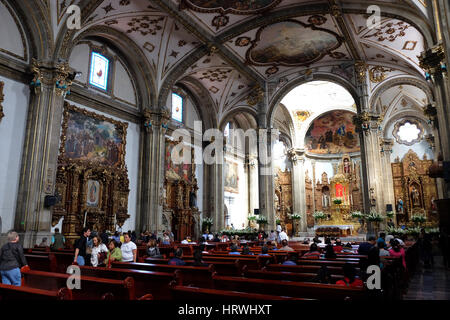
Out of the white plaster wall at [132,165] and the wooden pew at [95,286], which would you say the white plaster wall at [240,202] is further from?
the wooden pew at [95,286]

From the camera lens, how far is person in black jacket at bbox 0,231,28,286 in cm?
502

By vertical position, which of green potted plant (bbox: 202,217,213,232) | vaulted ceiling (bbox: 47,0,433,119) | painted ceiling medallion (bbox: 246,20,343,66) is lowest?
green potted plant (bbox: 202,217,213,232)

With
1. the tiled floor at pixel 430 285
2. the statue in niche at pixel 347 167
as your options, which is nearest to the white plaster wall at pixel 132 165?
the tiled floor at pixel 430 285

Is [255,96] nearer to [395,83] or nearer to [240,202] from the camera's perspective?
[395,83]

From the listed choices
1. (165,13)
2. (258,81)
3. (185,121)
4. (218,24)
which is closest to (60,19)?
(165,13)

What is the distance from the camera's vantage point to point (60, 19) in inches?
528

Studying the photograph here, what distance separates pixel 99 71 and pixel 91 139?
3.82m

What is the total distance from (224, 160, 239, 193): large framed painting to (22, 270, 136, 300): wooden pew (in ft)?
75.4

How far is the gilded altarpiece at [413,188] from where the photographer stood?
27.1m

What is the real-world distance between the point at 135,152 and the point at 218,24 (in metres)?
8.49

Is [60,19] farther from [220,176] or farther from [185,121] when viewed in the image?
[220,176]

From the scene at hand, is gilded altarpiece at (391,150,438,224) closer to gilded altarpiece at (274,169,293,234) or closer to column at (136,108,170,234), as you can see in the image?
gilded altarpiece at (274,169,293,234)

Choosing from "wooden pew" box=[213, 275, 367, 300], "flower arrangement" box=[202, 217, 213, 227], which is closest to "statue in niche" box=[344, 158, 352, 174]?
"flower arrangement" box=[202, 217, 213, 227]

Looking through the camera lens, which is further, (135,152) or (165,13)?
(135,152)
